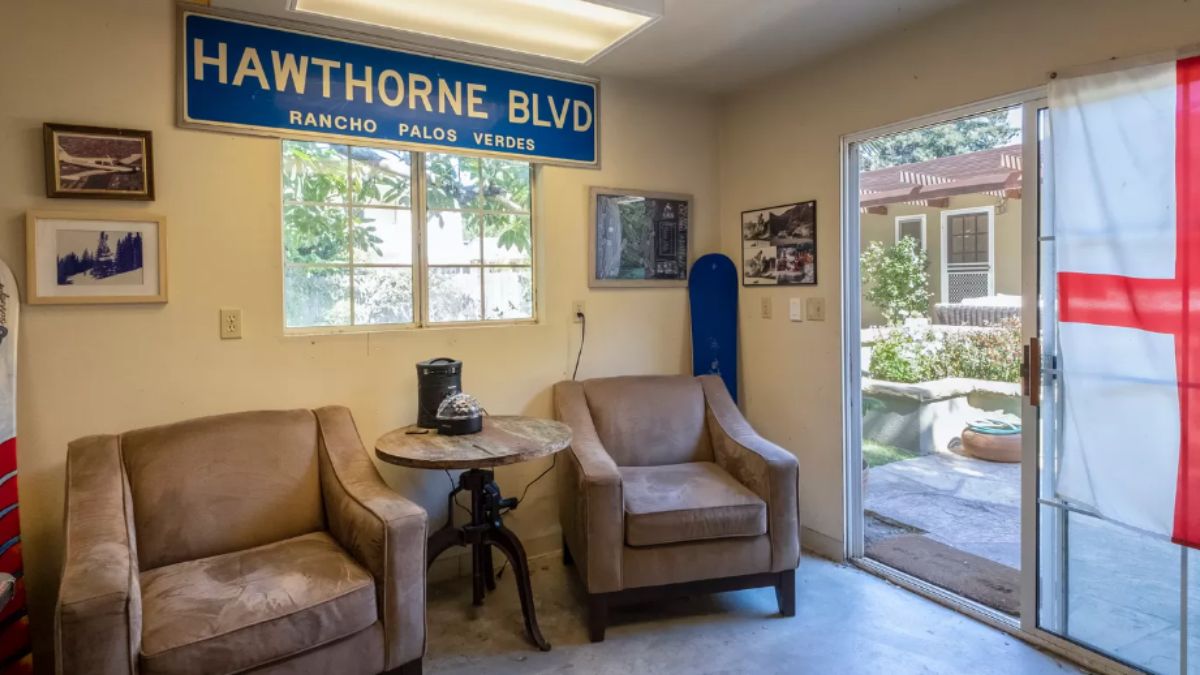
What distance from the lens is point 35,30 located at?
6.82ft

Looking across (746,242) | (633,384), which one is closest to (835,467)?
(633,384)

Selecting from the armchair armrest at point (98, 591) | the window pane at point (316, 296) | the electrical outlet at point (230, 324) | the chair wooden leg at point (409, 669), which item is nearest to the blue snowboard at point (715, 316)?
the window pane at point (316, 296)

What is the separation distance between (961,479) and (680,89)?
308 centimetres

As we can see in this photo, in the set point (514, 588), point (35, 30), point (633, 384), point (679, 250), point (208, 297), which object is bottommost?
point (514, 588)

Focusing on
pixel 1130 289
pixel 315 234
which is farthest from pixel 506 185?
pixel 1130 289

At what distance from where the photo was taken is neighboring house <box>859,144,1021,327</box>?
3225 mm

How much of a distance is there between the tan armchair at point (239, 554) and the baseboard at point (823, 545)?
6.50 ft

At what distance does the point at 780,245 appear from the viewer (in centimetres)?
317

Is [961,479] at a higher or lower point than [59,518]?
lower

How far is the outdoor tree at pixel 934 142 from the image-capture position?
2710mm

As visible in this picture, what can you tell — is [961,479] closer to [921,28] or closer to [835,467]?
[835,467]

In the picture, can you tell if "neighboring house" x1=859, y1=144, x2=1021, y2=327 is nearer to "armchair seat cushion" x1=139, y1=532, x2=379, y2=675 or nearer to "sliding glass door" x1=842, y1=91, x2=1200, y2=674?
"sliding glass door" x1=842, y1=91, x2=1200, y2=674

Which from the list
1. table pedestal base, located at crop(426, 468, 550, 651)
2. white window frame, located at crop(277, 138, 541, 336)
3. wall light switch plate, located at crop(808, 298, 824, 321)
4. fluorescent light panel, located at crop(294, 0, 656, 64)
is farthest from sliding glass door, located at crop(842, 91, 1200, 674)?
table pedestal base, located at crop(426, 468, 550, 651)

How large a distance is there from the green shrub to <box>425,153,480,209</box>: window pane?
2.99 m
